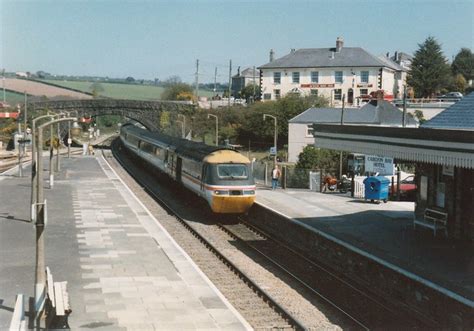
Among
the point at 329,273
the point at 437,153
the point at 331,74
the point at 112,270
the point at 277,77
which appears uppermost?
the point at 331,74

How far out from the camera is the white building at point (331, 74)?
79.1 metres

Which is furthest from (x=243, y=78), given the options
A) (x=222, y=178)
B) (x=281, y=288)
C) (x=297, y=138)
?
(x=281, y=288)

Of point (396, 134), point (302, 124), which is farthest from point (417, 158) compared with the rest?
point (302, 124)

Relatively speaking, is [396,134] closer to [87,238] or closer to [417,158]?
[417,158]

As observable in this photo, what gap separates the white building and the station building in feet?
184

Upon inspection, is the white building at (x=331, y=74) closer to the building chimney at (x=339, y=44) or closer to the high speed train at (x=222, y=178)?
the building chimney at (x=339, y=44)

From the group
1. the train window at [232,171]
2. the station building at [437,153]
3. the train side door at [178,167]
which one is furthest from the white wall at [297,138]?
the station building at [437,153]

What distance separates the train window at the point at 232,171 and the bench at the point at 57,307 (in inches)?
502

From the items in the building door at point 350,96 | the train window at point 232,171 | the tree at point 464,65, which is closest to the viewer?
the train window at point 232,171

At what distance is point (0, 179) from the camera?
1554 inches

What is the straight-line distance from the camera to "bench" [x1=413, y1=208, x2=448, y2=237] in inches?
827

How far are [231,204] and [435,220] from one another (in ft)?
26.5

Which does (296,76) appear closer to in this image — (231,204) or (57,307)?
(231,204)

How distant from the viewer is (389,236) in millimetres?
21297
